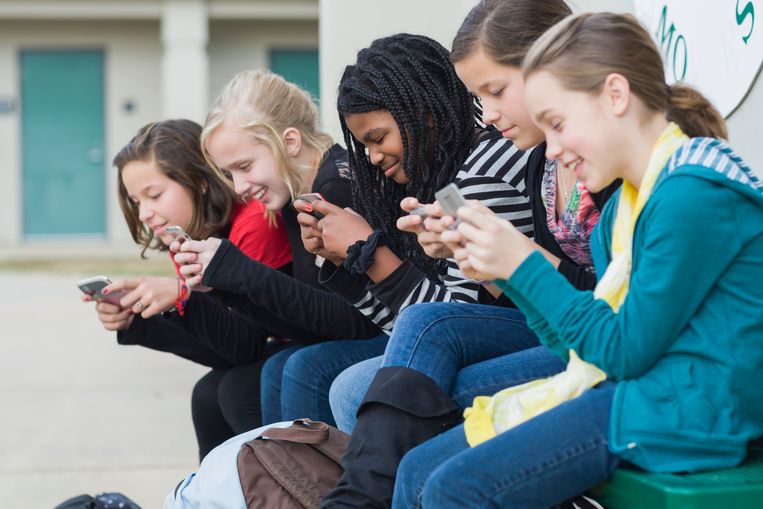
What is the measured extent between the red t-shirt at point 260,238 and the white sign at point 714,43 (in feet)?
3.93

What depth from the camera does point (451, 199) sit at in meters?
1.66

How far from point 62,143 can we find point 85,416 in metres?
9.99

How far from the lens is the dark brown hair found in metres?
2.09

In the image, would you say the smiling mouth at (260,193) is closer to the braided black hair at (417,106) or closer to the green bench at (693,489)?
the braided black hair at (417,106)

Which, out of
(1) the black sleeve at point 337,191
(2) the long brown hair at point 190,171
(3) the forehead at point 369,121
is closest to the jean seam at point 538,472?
(3) the forehead at point 369,121

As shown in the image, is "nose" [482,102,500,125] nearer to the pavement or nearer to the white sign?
the white sign

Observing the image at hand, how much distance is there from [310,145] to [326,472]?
112cm

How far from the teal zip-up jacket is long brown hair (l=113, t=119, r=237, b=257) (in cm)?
170

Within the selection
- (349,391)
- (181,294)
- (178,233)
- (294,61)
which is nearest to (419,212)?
A: (349,391)

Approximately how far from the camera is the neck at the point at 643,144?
1629 millimetres

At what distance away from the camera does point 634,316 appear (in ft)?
4.97

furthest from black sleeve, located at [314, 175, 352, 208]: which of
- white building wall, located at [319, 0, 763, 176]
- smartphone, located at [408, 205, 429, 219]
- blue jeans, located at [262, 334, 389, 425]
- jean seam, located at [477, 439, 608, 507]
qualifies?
white building wall, located at [319, 0, 763, 176]

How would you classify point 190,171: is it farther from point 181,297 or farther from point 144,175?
point 181,297

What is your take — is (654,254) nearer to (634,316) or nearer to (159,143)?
(634,316)
